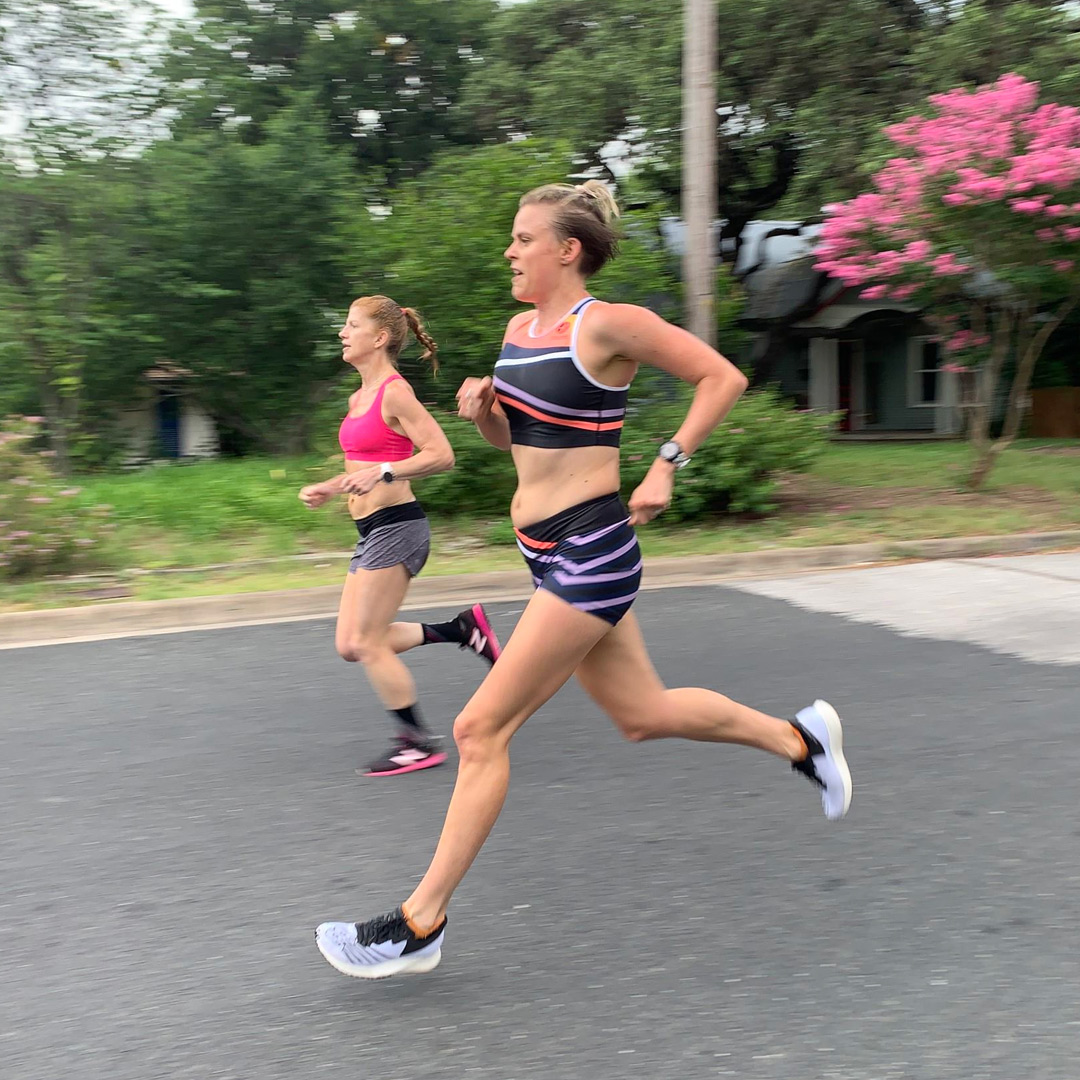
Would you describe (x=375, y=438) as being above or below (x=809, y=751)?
above

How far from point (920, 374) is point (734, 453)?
735 inches

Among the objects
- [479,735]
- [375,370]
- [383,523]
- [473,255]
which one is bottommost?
[479,735]

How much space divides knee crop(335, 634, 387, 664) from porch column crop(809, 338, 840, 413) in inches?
1001

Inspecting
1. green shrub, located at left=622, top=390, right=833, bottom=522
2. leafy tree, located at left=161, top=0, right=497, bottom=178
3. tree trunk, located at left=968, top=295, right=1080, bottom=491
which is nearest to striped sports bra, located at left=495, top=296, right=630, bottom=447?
green shrub, located at left=622, top=390, right=833, bottom=522

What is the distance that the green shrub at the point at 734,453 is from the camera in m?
11.0

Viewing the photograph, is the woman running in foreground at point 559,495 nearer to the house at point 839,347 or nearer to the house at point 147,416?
the house at point 147,416

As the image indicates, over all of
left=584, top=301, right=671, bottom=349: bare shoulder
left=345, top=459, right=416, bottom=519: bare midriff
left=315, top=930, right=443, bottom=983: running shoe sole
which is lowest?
left=315, top=930, right=443, bottom=983: running shoe sole

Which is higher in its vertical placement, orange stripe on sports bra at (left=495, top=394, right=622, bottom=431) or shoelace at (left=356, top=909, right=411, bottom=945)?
orange stripe on sports bra at (left=495, top=394, right=622, bottom=431)

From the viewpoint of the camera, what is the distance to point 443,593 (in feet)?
28.4

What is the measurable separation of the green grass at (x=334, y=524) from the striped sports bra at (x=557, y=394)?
5.71 meters

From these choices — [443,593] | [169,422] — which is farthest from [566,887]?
[169,422]

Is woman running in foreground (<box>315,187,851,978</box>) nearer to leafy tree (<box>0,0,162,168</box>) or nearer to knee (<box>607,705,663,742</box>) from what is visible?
knee (<box>607,705,663,742</box>)

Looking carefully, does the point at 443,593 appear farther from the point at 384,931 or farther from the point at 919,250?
the point at 919,250

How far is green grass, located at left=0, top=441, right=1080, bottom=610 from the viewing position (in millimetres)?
9273
